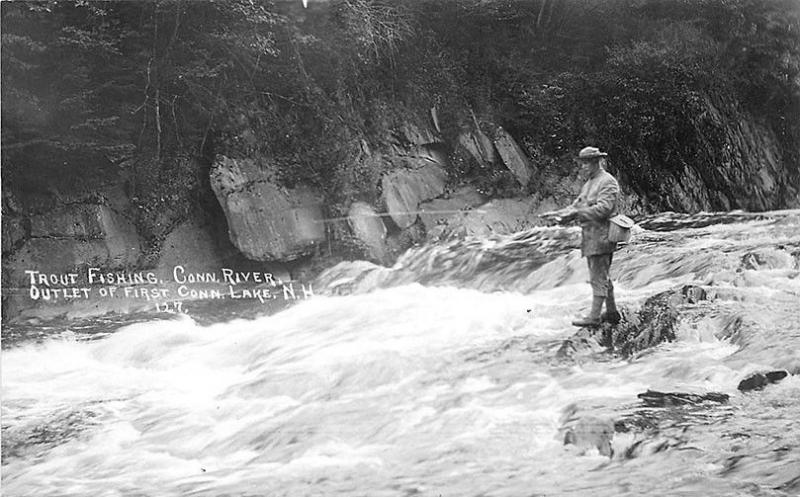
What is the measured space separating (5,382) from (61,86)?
157 centimetres

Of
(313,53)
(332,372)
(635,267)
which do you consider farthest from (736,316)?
(313,53)

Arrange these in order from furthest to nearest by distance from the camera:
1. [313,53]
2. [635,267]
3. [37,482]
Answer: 1. [313,53]
2. [635,267]
3. [37,482]

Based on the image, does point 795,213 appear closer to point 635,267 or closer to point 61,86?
point 635,267

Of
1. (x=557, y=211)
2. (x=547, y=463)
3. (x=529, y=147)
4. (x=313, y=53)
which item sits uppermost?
(x=313, y=53)

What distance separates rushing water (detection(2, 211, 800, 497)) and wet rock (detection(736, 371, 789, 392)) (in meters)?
0.03

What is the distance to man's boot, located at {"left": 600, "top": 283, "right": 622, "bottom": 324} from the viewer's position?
4.47m

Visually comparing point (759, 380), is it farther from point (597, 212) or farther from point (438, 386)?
point (438, 386)

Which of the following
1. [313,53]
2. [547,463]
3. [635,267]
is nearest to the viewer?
[547,463]

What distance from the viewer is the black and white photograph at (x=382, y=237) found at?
13.7ft

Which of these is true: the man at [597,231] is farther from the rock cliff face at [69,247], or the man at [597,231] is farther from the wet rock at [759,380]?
the rock cliff face at [69,247]

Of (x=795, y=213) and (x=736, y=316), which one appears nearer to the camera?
(x=736, y=316)

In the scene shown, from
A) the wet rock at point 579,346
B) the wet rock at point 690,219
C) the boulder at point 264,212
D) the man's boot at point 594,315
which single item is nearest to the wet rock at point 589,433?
the wet rock at point 579,346

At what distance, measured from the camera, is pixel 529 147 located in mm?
4828

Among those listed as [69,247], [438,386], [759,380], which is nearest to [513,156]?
[438,386]
